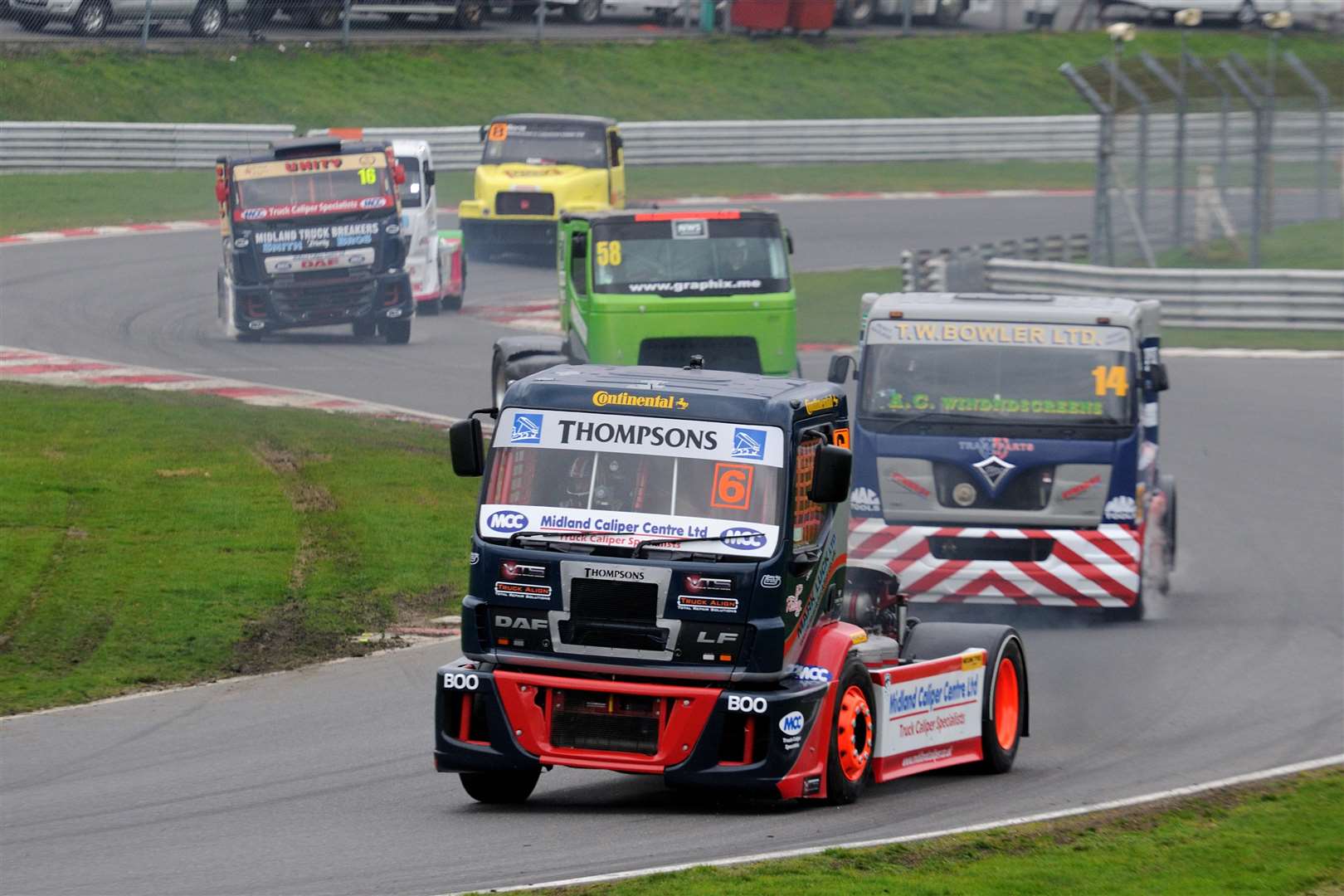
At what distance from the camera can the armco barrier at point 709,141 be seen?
37.3 meters

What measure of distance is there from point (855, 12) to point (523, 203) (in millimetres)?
19487

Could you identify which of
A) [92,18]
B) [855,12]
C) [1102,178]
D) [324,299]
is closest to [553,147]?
[324,299]

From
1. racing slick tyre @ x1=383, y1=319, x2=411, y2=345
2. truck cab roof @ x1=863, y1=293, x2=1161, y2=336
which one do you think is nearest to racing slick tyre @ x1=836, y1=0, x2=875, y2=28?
racing slick tyre @ x1=383, y1=319, x2=411, y2=345

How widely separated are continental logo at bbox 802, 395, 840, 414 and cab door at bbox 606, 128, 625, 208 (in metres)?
23.9

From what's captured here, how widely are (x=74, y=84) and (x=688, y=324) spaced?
2201 centimetres

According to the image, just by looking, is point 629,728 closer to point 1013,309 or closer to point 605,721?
point 605,721

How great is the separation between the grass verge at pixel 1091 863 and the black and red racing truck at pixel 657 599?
92 centimetres

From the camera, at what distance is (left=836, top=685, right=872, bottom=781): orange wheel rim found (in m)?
9.59

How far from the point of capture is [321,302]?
27375 millimetres

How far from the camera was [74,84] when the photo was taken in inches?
1548

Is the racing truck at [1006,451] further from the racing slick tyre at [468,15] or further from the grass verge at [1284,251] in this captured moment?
the racing slick tyre at [468,15]

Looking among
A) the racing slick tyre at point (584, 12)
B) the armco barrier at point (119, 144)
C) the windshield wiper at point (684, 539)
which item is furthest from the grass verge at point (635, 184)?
the windshield wiper at point (684, 539)

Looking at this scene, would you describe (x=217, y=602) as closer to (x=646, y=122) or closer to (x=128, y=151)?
(x=128, y=151)

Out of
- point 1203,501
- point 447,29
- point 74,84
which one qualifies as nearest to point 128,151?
point 74,84
